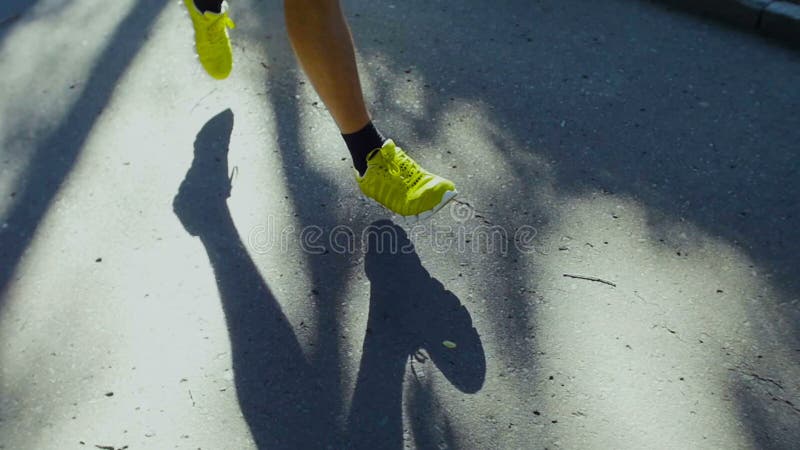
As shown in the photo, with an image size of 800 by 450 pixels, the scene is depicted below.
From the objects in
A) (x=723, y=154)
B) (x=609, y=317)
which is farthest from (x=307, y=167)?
(x=723, y=154)

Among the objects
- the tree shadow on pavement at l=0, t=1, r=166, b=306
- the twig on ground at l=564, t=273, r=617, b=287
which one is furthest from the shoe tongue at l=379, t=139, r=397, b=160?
the tree shadow on pavement at l=0, t=1, r=166, b=306

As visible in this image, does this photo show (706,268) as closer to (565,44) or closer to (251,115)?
(565,44)

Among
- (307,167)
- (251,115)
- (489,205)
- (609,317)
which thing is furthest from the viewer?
(251,115)

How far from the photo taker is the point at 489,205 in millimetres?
3076

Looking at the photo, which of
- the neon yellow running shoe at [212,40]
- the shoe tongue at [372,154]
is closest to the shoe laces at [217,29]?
the neon yellow running shoe at [212,40]

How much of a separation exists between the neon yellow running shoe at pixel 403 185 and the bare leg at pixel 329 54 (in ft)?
0.45

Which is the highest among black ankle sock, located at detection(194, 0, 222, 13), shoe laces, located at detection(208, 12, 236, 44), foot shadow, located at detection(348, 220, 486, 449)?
black ankle sock, located at detection(194, 0, 222, 13)

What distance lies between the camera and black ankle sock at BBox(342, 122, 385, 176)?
9.64ft

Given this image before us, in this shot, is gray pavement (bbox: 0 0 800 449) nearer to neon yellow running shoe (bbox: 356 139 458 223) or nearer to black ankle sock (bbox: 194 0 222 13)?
neon yellow running shoe (bbox: 356 139 458 223)

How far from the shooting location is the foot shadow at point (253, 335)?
2373 millimetres

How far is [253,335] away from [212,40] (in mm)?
1397

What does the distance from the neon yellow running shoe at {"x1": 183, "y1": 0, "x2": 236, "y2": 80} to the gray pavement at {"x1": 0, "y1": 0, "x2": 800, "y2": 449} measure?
18cm

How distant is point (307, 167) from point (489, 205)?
2.34 feet

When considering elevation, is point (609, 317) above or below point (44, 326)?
above
